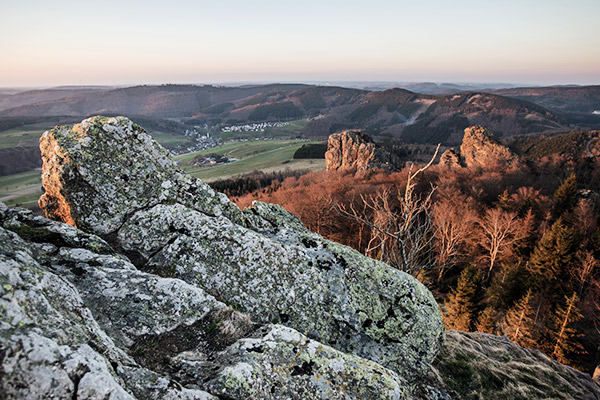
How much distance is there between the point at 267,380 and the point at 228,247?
3958 millimetres

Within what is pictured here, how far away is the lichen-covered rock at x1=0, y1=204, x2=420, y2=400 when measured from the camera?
3.95 metres

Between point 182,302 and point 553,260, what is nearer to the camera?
point 182,302

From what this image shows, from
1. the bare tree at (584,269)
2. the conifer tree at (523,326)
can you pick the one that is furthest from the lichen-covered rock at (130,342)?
the bare tree at (584,269)

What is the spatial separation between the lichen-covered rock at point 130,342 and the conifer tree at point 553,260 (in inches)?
1499

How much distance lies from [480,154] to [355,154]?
147 ft

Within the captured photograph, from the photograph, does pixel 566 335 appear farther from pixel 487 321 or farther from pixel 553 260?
pixel 553 260

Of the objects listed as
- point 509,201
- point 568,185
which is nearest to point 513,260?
point 509,201

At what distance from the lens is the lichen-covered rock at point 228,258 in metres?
A: 8.20

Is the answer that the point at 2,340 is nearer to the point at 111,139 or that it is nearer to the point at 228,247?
the point at 228,247

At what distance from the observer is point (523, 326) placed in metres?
27.1

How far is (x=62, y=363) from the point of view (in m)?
3.97

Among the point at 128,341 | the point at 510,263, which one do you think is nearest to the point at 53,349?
the point at 128,341

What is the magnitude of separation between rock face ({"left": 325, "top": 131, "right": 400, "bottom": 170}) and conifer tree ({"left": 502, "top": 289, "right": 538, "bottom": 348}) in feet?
267

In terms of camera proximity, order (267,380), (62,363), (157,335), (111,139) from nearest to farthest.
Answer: (62,363) → (267,380) → (157,335) → (111,139)
